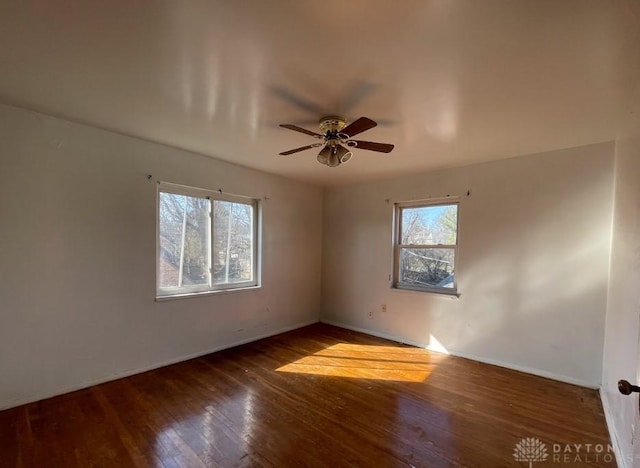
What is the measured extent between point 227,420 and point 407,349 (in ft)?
7.99

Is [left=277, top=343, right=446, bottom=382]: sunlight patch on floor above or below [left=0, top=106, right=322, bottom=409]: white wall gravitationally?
below

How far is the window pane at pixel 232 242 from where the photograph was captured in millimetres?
3697

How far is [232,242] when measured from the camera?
12.7ft

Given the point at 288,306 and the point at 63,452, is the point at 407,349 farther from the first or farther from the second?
the point at 63,452

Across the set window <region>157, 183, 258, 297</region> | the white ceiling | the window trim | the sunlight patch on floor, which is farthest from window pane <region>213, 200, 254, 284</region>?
the window trim

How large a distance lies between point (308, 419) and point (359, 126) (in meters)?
2.18

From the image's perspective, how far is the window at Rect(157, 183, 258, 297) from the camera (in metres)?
3.24

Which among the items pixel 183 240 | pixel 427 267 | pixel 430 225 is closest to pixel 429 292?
pixel 427 267

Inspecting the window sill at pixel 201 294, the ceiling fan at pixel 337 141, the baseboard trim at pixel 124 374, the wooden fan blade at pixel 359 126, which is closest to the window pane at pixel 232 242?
→ the window sill at pixel 201 294

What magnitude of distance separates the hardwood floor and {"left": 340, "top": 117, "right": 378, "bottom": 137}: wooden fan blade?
2.12m

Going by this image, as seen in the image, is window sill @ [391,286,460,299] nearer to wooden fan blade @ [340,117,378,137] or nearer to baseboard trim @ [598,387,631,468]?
baseboard trim @ [598,387,631,468]

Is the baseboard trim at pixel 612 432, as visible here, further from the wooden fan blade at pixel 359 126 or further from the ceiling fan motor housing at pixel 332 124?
the ceiling fan motor housing at pixel 332 124

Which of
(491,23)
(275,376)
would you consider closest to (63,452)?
(275,376)

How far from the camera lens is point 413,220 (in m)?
4.20
